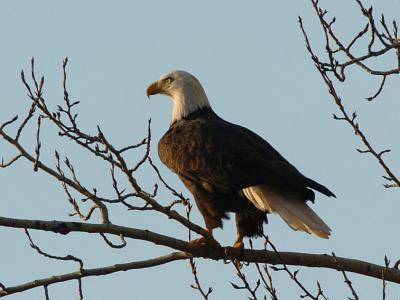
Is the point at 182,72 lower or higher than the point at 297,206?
higher

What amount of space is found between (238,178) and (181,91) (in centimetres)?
166

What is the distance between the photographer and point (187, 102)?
768cm

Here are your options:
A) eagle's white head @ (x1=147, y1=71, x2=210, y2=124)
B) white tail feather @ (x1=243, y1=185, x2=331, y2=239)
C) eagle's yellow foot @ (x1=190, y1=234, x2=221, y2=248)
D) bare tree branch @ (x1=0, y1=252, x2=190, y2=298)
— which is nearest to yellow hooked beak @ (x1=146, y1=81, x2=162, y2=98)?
eagle's white head @ (x1=147, y1=71, x2=210, y2=124)

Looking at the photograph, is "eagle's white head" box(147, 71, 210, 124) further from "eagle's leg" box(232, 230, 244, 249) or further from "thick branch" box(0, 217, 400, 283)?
"thick branch" box(0, 217, 400, 283)

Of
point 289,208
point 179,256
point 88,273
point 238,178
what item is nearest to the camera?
point 88,273

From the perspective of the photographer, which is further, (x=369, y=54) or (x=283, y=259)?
(x=283, y=259)

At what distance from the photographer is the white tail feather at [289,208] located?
5.90 m

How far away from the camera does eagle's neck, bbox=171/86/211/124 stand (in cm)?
761

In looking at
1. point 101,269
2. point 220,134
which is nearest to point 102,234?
point 101,269

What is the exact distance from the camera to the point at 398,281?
16.4ft

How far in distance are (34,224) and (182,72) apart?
3.72 m

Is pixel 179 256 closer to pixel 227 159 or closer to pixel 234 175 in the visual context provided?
pixel 234 175

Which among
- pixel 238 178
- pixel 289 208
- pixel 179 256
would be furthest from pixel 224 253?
pixel 238 178

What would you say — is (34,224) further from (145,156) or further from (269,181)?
(269,181)
